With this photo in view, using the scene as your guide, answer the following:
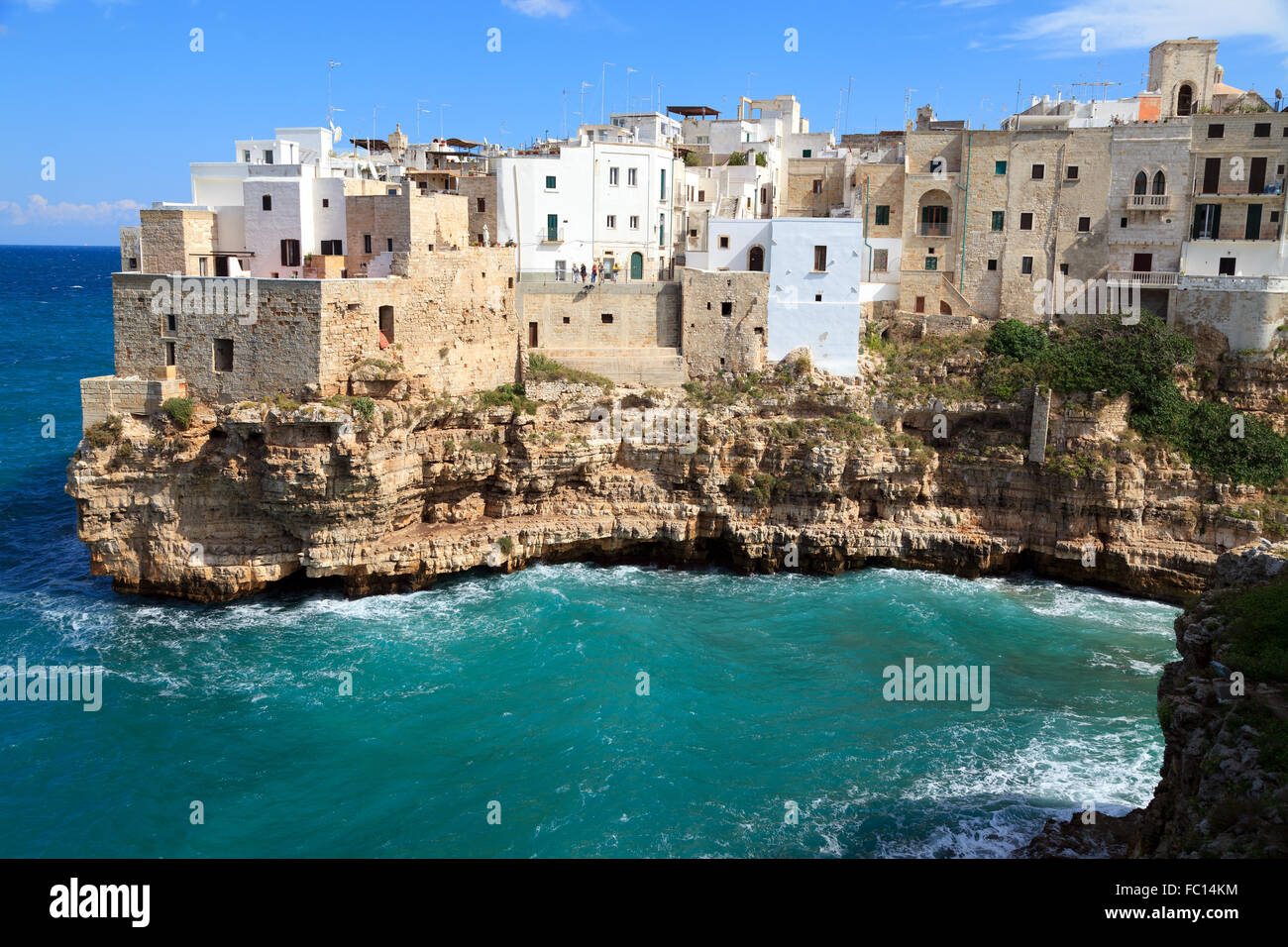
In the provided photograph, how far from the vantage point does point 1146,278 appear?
130 ft

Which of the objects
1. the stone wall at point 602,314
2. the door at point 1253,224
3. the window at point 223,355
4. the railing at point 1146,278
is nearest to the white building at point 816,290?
the stone wall at point 602,314

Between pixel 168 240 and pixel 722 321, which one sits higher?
pixel 168 240

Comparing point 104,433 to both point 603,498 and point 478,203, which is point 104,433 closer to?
point 603,498

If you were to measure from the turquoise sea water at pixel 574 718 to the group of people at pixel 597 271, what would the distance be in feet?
40.9

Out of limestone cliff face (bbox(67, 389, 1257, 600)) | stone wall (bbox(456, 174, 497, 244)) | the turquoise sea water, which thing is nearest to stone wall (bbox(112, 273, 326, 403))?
limestone cliff face (bbox(67, 389, 1257, 600))

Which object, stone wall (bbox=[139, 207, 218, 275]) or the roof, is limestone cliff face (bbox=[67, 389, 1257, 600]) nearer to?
stone wall (bbox=[139, 207, 218, 275])

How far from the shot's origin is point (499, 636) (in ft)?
96.5

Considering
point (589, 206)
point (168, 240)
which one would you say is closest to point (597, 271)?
point (589, 206)

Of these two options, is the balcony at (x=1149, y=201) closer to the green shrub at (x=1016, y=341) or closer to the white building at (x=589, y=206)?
the green shrub at (x=1016, y=341)

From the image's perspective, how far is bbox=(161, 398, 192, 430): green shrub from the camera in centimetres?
3098

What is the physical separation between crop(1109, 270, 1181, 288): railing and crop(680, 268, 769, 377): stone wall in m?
13.6

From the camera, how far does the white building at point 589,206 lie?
40656 millimetres

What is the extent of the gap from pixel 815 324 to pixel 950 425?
607 cm

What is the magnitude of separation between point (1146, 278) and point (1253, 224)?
4.29 metres
